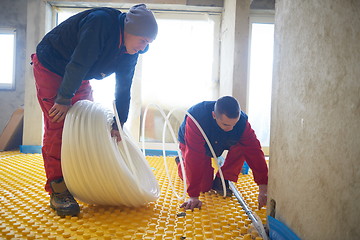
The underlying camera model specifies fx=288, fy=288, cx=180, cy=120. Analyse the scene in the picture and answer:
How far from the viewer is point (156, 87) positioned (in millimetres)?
Answer: 5312

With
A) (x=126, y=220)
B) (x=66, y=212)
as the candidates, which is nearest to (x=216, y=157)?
(x=126, y=220)

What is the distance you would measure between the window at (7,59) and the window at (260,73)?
489cm

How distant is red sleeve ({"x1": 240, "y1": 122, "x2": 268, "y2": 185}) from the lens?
7.72ft

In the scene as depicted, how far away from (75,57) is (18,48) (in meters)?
5.22

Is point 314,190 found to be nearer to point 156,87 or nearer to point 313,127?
point 313,127

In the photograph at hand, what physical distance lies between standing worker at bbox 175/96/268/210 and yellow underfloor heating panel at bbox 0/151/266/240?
0.15 metres

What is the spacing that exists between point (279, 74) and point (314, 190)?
0.67 meters

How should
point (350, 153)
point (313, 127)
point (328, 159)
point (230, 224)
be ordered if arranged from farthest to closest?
point (230, 224) → point (313, 127) → point (328, 159) → point (350, 153)

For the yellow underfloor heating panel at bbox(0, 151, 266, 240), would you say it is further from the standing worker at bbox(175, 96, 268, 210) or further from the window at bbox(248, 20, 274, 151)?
the window at bbox(248, 20, 274, 151)

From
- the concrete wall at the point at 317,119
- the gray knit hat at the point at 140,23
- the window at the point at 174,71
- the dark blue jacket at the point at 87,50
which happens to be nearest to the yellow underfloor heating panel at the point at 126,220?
the concrete wall at the point at 317,119

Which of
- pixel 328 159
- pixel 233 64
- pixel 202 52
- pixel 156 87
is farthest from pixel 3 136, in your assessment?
pixel 328 159

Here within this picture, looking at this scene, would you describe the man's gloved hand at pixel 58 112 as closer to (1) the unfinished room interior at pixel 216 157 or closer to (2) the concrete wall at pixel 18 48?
(1) the unfinished room interior at pixel 216 157

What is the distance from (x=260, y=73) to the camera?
5.21 m

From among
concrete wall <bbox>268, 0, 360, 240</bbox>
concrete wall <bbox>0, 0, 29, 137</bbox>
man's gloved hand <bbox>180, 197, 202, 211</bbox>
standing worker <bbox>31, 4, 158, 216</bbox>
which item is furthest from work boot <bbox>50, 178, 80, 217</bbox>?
concrete wall <bbox>0, 0, 29, 137</bbox>
